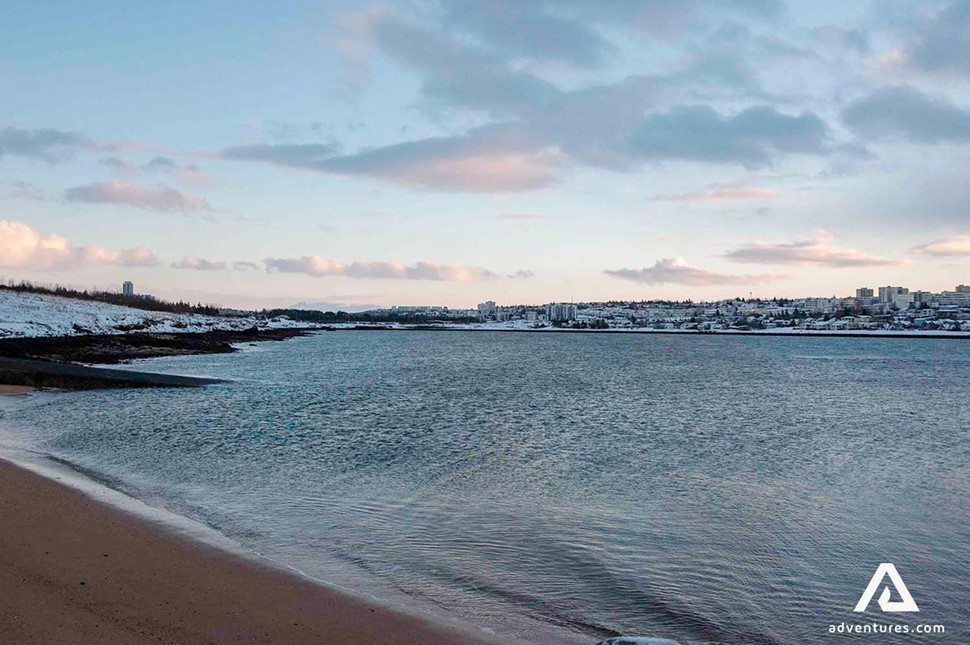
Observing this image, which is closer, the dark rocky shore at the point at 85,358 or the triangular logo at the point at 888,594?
the triangular logo at the point at 888,594

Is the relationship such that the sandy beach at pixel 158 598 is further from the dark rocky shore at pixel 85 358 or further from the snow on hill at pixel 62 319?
the snow on hill at pixel 62 319

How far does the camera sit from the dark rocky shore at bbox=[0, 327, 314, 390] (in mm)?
29828

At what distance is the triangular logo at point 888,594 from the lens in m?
7.70

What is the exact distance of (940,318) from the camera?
655 ft

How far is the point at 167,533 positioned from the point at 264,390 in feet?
77.3

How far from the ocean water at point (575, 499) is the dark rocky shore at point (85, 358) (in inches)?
111

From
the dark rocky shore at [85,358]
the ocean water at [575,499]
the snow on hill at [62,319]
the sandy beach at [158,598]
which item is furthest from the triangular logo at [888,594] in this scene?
the snow on hill at [62,319]

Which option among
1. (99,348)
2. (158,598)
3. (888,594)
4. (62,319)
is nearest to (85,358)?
(99,348)

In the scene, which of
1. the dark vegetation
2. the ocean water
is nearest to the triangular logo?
the ocean water

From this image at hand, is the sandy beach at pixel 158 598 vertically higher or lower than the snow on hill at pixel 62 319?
lower

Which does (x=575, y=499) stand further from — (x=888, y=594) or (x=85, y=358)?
(x=85, y=358)

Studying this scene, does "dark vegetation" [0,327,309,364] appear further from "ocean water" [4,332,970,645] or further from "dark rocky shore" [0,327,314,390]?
"ocean water" [4,332,970,645]

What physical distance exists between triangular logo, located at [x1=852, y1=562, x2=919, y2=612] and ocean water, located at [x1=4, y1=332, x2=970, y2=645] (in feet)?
0.47

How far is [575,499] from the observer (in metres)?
12.5
